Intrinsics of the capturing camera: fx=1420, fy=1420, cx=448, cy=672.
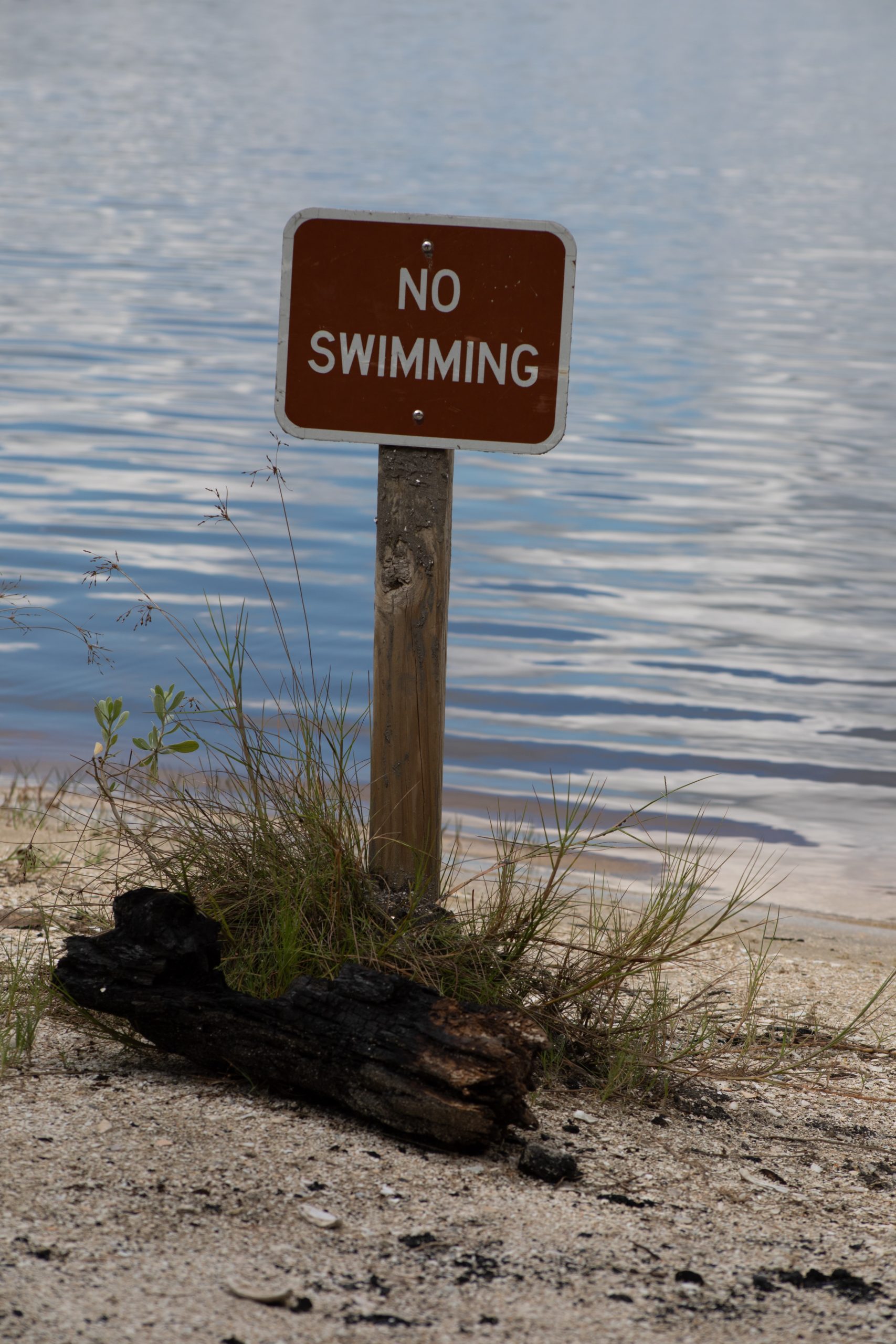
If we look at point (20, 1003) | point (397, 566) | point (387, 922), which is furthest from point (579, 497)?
point (20, 1003)

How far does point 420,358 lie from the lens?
3.18 meters

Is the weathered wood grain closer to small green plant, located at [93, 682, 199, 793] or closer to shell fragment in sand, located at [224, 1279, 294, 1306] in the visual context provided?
small green plant, located at [93, 682, 199, 793]

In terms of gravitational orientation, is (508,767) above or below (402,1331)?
above

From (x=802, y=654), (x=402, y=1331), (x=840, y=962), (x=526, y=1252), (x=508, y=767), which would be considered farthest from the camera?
(x=802, y=654)

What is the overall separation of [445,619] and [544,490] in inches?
364

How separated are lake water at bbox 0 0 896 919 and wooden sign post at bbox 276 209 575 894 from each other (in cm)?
319

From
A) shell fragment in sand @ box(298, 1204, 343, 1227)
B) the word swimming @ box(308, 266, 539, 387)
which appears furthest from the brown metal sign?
shell fragment in sand @ box(298, 1204, 343, 1227)

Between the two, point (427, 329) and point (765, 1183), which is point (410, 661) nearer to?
point (427, 329)

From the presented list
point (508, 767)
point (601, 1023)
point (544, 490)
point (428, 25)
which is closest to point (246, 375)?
point (544, 490)

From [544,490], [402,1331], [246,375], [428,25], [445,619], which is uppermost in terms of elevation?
[428,25]

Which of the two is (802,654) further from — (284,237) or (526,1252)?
(526,1252)

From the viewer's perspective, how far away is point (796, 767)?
709 centimetres

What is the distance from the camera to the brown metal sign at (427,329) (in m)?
3.13

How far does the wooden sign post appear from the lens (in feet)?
10.3
